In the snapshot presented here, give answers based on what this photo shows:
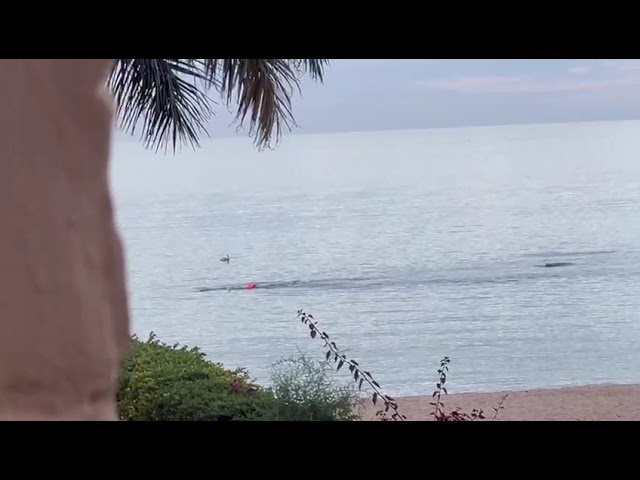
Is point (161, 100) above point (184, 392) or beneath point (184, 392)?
above

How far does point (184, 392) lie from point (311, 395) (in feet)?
3.77

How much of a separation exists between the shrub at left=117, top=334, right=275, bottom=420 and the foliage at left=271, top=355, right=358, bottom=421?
163 mm

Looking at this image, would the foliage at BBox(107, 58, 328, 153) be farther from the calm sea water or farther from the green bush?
the green bush

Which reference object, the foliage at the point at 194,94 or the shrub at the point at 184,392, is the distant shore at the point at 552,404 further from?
the foliage at the point at 194,94

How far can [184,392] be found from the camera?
629 cm

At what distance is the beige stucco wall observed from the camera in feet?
8.09

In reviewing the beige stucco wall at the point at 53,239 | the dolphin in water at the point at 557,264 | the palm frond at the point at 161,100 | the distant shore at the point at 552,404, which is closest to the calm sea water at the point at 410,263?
the dolphin in water at the point at 557,264

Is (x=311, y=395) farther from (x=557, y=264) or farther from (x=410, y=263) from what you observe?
(x=410, y=263)

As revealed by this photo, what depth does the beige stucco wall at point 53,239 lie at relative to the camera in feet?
8.09

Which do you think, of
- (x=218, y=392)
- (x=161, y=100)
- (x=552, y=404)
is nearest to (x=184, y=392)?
(x=218, y=392)

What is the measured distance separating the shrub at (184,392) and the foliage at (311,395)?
0.53 feet

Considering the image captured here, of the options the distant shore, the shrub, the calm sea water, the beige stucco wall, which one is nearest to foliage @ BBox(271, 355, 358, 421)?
the shrub
